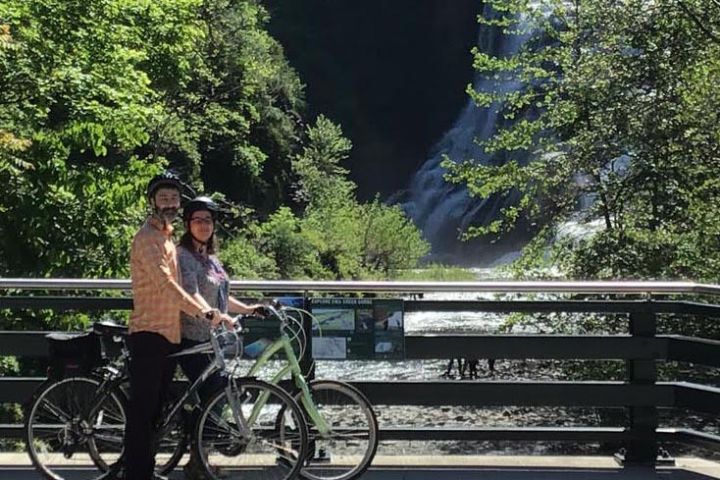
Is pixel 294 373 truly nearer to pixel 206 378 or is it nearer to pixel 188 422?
pixel 206 378

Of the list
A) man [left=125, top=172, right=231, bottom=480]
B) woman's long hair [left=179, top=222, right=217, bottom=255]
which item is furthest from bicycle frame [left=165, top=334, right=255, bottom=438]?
woman's long hair [left=179, top=222, right=217, bottom=255]

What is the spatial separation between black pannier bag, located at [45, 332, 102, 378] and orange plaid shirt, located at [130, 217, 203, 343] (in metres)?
0.51

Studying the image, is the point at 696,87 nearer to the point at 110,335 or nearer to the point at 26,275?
the point at 110,335

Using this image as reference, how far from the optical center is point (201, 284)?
5062 millimetres

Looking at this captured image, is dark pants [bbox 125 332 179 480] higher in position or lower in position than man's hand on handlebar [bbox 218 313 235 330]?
lower

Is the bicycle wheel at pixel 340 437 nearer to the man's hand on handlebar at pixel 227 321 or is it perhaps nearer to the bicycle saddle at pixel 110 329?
the man's hand on handlebar at pixel 227 321

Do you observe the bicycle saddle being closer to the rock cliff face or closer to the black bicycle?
the black bicycle

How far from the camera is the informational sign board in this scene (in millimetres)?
5715

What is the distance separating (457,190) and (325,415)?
53.5m

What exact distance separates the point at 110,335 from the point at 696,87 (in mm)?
10865

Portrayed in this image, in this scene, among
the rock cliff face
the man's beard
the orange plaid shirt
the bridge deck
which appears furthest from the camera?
the rock cliff face

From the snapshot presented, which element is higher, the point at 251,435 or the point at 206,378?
the point at 206,378

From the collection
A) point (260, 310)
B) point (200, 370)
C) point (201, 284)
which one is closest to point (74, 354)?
point (200, 370)

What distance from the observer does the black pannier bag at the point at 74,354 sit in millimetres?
A: 5133
